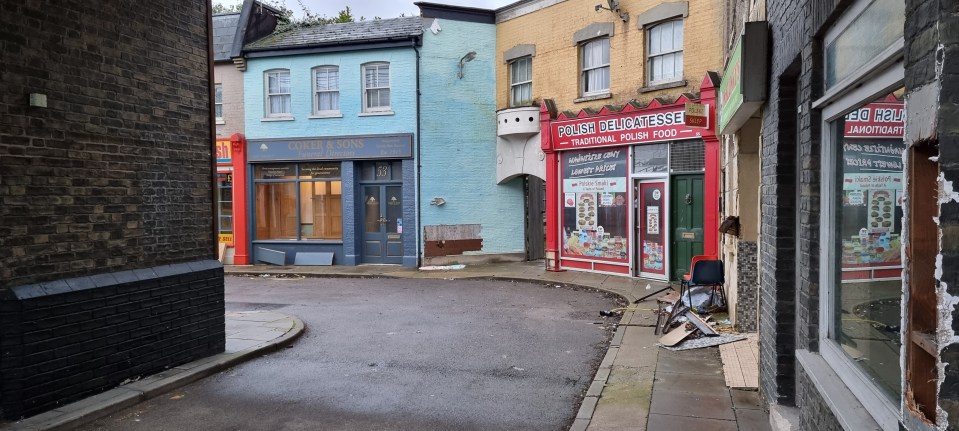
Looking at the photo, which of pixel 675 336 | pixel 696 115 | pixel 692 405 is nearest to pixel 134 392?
pixel 692 405

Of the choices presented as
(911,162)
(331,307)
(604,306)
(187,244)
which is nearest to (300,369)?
(187,244)

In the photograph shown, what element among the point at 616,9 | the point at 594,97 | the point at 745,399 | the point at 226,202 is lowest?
the point at 745,399

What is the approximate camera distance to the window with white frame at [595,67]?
14.8 m

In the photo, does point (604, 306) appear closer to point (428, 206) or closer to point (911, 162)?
point (428, 206)

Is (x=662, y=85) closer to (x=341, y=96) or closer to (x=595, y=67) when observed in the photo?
(x=595, y=67)

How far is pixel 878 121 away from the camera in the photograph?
281cm

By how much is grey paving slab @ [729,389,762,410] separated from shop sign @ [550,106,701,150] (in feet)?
24.2

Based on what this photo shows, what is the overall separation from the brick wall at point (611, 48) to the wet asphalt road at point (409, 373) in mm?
5126

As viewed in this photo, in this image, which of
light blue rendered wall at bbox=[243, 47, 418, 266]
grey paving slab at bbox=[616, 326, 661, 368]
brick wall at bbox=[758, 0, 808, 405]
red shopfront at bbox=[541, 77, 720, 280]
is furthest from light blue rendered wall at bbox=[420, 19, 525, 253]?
brick wall at bbox=[758, 0, 808, 405]

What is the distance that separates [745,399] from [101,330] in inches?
240

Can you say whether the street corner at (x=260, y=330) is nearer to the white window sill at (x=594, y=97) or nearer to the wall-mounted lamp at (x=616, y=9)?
the white window sill at (x=594, y=97)

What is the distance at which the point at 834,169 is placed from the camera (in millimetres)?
3473

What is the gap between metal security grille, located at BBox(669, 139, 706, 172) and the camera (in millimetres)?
12941

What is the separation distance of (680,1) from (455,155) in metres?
7.06
